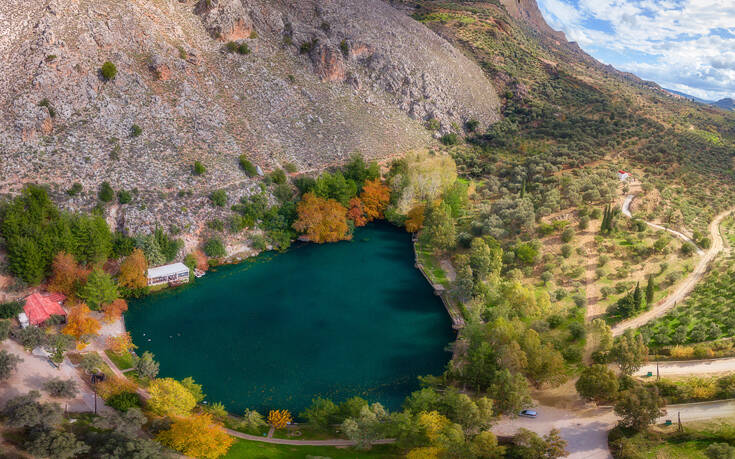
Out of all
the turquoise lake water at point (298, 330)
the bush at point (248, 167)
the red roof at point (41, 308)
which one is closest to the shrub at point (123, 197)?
the turquoise lake water at point (298, 330)

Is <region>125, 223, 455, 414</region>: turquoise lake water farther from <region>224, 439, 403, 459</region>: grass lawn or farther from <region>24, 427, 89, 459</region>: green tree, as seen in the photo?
<region>24, 427, 89, 459</region>: green tree

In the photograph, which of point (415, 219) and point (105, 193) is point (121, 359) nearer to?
point (105, 193)

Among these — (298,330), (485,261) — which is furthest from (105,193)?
(485,261)

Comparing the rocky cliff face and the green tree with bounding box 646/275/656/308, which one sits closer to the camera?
the green tree with bounding box 646/275/656/308

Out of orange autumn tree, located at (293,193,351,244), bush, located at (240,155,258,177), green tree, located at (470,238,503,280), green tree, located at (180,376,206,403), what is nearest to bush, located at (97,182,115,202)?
bush, located at (240,155,258,177)

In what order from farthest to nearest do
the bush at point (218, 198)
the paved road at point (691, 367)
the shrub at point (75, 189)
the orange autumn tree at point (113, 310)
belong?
1. the bush at point (218, 198)
2. the shrub at point (75, 189)
3. the orange autumn tree at point (113, 310)
4. the paved road at point (691, 367)

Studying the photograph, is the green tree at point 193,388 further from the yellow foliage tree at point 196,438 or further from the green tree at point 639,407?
the green tree at point 639,407
